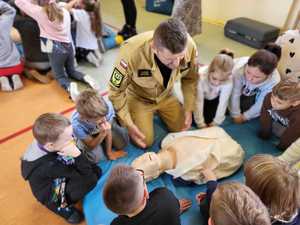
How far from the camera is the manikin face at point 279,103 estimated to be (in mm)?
1657

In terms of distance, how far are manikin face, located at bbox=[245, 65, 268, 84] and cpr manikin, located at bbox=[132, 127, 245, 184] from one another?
1.46 ft

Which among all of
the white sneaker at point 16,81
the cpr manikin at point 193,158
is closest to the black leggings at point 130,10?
the white sneaker at point 16,81

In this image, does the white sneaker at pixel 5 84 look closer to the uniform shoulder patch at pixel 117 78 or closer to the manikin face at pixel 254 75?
the uniform shoulder patch at pixel 117 78

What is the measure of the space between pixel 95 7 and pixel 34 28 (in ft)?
2.03

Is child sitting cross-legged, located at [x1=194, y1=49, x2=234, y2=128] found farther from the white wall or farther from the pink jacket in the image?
the white wall

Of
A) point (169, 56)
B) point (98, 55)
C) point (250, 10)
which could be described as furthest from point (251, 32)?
point (169, 56)

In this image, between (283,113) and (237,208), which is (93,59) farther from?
(237,208)

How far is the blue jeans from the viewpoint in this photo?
2498mm

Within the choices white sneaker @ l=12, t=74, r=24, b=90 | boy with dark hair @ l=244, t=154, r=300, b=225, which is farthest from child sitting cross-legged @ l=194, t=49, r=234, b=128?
white sneaker @ l=12, t=74, r=24, b=90

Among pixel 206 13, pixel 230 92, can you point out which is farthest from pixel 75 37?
pixel 206 13

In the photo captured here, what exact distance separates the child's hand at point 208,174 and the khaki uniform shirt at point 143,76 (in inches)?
20.6

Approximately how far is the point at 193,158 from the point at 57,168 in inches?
30.1

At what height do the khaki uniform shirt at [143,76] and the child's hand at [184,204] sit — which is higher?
the khaki uniform shirt at [143,76]

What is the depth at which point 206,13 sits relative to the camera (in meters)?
4.13
